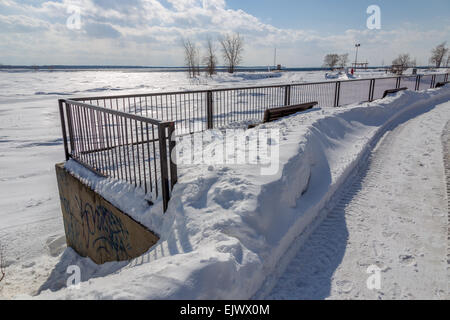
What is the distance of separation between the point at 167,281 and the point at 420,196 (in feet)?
14.2

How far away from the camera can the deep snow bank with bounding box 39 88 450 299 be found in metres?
2.25

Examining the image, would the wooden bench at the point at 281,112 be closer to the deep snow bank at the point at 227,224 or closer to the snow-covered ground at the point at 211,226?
the snow-covered ground at the point at 211,226

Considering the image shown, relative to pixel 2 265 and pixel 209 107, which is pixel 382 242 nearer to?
pixel 209 107

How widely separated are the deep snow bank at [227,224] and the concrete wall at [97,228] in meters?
0.19

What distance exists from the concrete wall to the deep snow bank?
189 millimetres

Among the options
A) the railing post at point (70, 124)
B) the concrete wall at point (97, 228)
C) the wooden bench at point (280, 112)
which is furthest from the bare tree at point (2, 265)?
the wooden bench at point (280, 112)

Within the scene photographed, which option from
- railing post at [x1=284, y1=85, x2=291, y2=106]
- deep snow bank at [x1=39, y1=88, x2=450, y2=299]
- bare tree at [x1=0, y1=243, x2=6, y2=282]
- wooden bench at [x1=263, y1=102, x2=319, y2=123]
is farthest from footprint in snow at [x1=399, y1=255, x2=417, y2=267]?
railing post at [x1=284, y1=85, x2=291, y2=106]

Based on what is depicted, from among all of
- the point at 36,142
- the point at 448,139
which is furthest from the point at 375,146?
the point at 36,142

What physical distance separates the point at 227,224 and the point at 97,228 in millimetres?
3430

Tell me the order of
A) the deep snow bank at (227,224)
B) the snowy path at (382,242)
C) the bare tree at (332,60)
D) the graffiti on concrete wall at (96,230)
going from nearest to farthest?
1. the deep snow bank at (227,224)
2. the snowy path at (382,242)
3. the graffiti on concrete wall at (96,230)
4. the bare tree at (332,60)

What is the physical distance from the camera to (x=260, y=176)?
12.2ft

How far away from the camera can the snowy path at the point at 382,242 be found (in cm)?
270

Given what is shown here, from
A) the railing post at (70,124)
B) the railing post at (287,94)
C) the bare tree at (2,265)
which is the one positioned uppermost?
the railing post at (287,94)

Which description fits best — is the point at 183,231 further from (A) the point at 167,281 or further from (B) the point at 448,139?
(B) the point at 448,139
